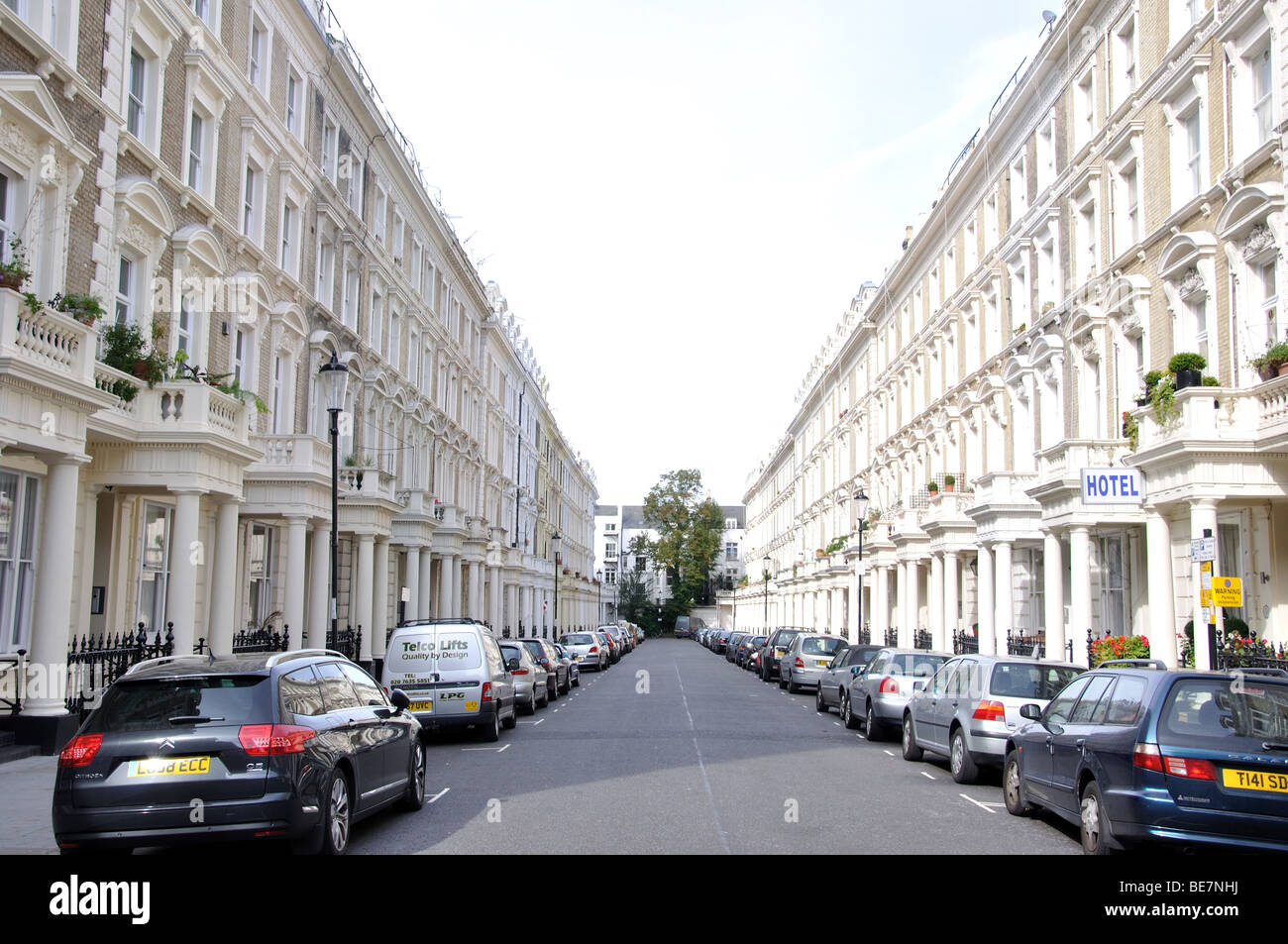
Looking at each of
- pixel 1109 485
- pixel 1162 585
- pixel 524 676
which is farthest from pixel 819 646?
pixel 1109 485

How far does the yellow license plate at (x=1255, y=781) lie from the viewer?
26.0 feet

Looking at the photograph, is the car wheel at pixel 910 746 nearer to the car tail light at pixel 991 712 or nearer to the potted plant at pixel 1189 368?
the car tail light at pixel 991 712

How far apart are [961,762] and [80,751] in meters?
10.1

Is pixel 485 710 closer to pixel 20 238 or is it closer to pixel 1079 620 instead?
pixel 20 238

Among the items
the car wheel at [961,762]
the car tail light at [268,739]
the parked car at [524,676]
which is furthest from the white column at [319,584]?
the car tail light at [268,739]

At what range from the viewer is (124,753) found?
314 inches

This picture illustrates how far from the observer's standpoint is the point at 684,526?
11656 centimetres

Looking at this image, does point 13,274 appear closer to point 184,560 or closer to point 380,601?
point 184,560

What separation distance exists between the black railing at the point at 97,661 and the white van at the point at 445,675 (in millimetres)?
3441

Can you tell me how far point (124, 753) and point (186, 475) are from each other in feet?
32.7

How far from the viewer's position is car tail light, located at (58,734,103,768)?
314 inches

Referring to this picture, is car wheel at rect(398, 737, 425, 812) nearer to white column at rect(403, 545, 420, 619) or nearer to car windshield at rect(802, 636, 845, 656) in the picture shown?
white column at rect(403, 545, 420, 619)
